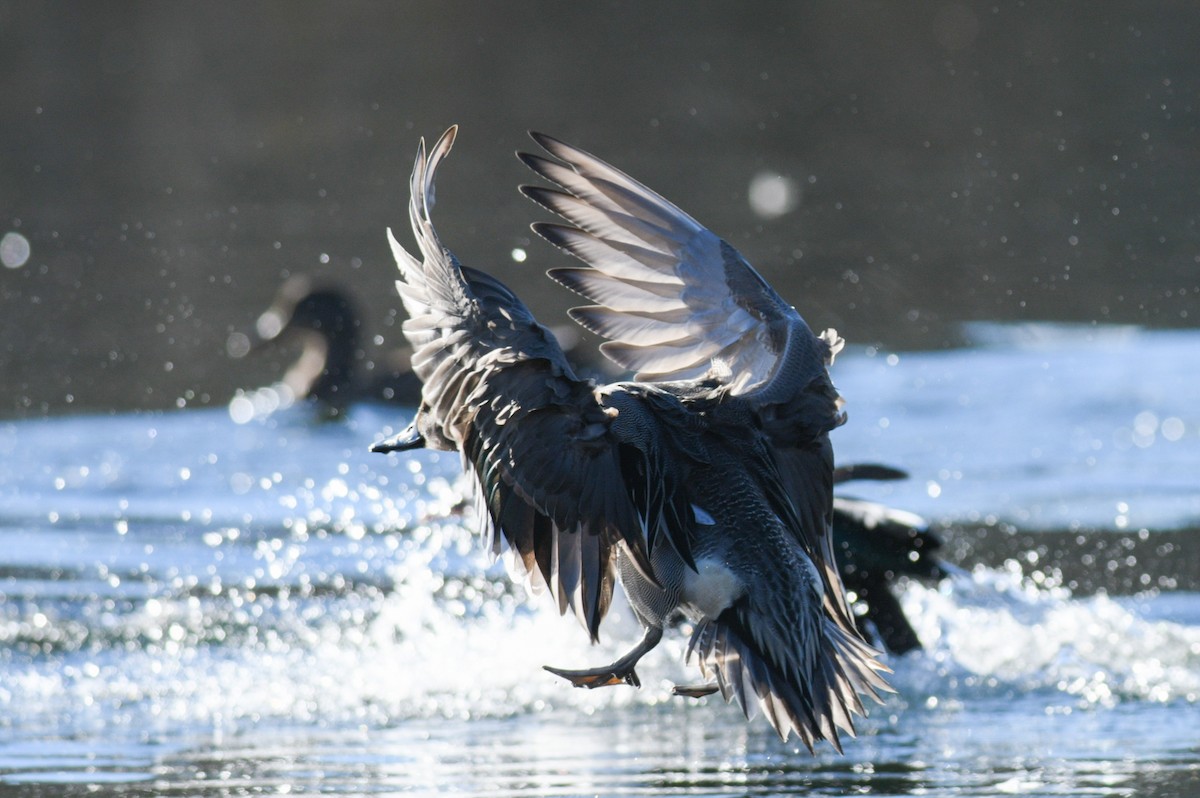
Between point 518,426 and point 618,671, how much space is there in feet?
2.27

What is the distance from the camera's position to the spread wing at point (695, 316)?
4.81 m

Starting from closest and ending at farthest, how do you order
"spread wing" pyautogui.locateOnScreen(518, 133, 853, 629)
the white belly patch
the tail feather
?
the tail feather → the white belly patch → "spread wing" pyautogui.locateOnScreen(518, 133, 853, 629)

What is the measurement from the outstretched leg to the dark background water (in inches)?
244

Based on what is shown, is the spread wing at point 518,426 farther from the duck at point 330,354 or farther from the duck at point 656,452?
the duck at point 330,354

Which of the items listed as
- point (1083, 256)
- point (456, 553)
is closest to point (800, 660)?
point (456, 553)

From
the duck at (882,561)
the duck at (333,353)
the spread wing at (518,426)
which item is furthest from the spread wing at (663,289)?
the duck at (333,353)

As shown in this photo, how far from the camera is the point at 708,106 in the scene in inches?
749

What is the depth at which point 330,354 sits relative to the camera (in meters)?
11.1

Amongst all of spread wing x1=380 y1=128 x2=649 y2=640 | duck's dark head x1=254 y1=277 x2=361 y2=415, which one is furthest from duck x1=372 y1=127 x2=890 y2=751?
duck's dark head x1=254 y1=277 x2=361 y2=415

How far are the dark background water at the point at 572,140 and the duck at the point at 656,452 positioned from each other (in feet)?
19.4

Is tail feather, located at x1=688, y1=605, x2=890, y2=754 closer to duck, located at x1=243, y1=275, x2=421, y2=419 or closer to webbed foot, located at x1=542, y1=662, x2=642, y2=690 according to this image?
webbed foot, located at x1=542, y1=662, x2=642, y2=690

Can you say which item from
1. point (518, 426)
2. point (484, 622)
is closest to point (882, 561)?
point (484, 622)

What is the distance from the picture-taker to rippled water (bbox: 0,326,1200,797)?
5.18m

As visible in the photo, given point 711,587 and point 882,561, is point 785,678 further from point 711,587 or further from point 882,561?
point 882,561
